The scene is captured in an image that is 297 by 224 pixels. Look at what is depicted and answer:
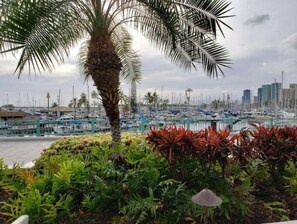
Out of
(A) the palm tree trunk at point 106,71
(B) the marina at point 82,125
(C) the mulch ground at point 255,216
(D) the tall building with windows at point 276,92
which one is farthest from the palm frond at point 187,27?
(D) the tall building with windows at point 276,92

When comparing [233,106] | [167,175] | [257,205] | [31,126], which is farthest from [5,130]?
[233,106]

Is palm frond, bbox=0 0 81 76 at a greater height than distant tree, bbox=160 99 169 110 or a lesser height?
greater

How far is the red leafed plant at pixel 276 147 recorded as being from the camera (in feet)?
14.6

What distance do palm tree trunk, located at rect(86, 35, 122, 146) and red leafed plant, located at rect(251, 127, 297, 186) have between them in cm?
315

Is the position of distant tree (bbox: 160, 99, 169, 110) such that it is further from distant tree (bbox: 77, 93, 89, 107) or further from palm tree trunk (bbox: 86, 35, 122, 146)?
palm tree trunk (bbox: 86, 35, 122, 146)

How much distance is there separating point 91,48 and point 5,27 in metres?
2.59

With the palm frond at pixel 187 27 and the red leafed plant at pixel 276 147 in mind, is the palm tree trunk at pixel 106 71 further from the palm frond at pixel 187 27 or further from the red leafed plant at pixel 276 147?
the red leafed plant at pixel 276 147

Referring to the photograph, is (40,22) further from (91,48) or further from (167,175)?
(167,175)

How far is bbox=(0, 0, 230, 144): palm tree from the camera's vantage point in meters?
4.58

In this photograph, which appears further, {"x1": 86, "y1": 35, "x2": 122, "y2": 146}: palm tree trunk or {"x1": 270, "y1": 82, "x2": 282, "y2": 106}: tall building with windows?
{"x1": 270, "y1": 82, "x2": 282, "y2": 106}: tall building with windows

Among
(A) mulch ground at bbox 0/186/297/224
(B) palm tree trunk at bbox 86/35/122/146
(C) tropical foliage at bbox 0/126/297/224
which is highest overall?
(B) palm tree trunk at bbox 86/35/122/146

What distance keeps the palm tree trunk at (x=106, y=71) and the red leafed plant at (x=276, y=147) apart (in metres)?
3.15

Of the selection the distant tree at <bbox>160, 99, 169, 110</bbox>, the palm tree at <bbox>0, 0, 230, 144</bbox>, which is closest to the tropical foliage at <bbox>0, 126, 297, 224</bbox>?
the palm tree at <bbox>0, 0, 230, 144</bbox>

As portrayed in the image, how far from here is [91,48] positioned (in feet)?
22.5
